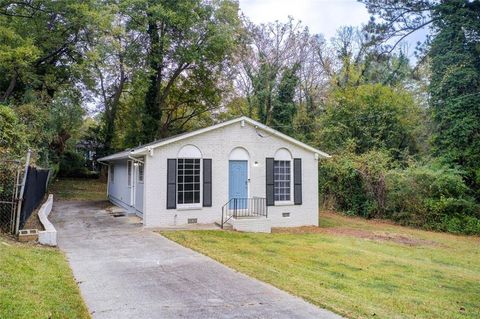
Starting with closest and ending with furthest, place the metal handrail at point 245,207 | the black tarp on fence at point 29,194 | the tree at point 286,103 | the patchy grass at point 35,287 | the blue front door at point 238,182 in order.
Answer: the patchy grass at point 35,287 < the black tarp on fence at point 29,194 < the metal handrail at point 245,207 < the blue front door at point 238,182 < the tree at point 286,103

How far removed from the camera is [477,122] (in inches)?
639

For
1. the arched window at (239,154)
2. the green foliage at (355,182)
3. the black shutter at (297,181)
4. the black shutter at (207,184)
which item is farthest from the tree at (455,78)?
the black shutter at (207,184)

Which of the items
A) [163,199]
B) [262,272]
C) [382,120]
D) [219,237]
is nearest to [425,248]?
[219,237]

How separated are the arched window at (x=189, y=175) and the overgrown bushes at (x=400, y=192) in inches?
354

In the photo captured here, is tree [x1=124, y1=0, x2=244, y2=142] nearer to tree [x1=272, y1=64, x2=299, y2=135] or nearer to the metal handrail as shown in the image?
tree [x1=272, y1=64, x2=299, y2=135]

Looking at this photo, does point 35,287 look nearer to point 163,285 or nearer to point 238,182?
point 163,285

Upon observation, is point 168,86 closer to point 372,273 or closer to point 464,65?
point 464,65

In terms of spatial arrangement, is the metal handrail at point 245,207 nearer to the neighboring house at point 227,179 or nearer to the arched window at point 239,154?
the neighboring house at point 227,179

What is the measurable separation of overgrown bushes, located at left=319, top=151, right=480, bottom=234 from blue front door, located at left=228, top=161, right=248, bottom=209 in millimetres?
7142

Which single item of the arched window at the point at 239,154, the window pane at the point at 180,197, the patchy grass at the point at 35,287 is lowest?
the patchy grass at the point at 35,287

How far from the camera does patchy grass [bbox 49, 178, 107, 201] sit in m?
23.0

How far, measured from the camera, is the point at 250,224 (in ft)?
42.7

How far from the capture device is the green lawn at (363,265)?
224 inches

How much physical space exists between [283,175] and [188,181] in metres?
3.89
